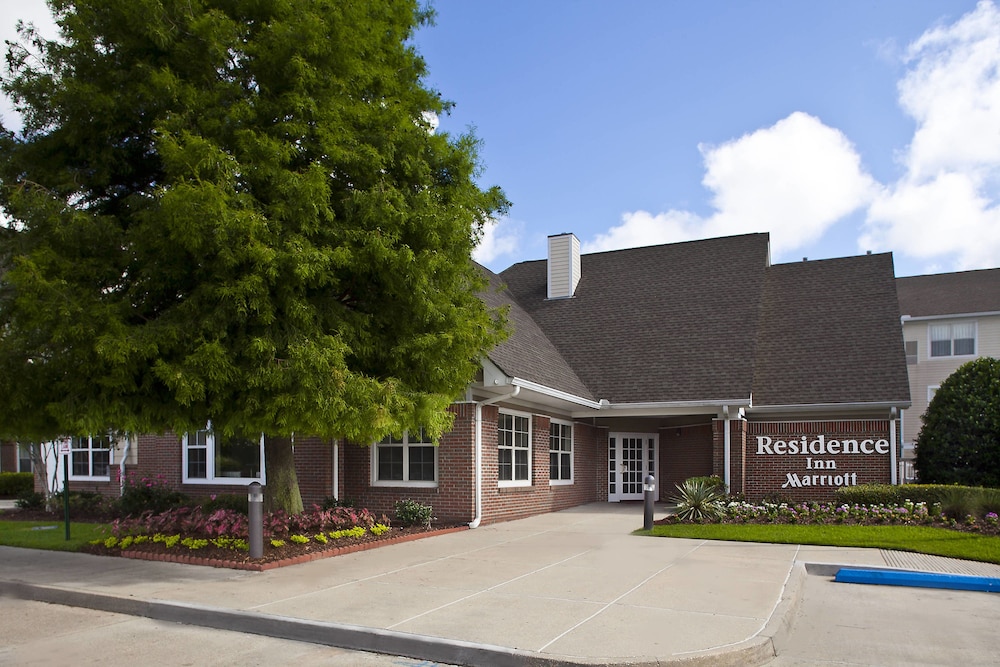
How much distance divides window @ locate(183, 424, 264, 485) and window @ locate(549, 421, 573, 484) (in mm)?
6848

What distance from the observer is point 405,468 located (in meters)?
16.5

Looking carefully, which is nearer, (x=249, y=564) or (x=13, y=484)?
(x=249, y=564)

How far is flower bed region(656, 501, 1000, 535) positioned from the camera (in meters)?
14.4

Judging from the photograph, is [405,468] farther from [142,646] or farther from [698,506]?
[142,646]

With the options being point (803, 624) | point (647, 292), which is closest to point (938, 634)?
point (803, 624)

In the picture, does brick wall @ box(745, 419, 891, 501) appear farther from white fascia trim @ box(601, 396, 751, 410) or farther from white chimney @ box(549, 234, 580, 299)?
white chimney @ box(549, 234, 580, 299)

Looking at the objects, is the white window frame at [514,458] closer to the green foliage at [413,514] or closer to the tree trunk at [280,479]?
the green foliage at [413,514]

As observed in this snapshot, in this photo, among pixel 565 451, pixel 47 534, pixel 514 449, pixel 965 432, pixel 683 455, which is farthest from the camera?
pixel 683 455

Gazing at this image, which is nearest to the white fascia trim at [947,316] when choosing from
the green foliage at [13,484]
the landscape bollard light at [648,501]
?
the landscape bollard light at [648,501]

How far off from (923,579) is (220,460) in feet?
49.4

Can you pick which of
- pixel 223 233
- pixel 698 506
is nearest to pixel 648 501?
pixel 698 506

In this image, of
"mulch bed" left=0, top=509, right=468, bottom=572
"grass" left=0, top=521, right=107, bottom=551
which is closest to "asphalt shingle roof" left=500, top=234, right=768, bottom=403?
"mulch bed" left=0, top=509, right=468, bottom=572

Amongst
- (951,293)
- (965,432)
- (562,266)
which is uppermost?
(951,293)

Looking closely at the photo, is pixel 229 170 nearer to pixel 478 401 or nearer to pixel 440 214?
pixel 440 214
